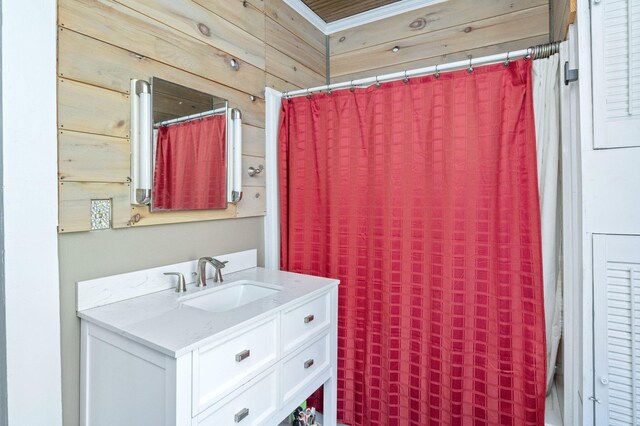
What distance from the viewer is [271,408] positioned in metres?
1.25

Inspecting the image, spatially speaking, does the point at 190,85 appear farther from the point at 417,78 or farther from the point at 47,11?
the point at 417,78

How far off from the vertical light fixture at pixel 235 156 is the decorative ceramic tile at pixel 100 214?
59 cm

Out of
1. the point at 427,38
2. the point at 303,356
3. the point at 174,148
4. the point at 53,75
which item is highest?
the point at 427,38

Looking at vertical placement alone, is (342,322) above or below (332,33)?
below

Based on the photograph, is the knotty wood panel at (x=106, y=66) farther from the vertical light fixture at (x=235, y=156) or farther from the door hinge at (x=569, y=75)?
the door hinge at (x=569, y=75)

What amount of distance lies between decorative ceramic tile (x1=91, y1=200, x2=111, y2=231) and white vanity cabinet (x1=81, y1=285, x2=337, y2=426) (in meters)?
Result: 0.34

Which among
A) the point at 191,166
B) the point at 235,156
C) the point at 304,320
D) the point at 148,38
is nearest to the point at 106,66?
the point at 148,38

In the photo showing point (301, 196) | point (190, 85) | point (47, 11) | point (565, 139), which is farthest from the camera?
point (301, 196)

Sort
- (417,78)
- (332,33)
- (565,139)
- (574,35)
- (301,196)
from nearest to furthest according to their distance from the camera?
(574,35) → (565,139) → (417,78) → (301,196) → (332,33)

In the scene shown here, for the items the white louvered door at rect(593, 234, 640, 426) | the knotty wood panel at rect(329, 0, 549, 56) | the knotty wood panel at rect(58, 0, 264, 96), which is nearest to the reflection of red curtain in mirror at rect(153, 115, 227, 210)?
the knotty wood panel at rect(58, 0, 264, 96)

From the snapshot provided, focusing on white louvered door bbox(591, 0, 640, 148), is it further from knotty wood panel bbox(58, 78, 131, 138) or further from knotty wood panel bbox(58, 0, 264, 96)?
knotty wood panel bbox(58, 78, 131, 138)

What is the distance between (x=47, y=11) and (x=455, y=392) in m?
2.16

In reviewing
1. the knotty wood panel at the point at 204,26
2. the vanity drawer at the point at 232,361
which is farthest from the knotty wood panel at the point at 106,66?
the vanity drawer at the point at 232,361

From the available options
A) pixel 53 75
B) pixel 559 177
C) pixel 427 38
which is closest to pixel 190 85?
pixel 53 75
